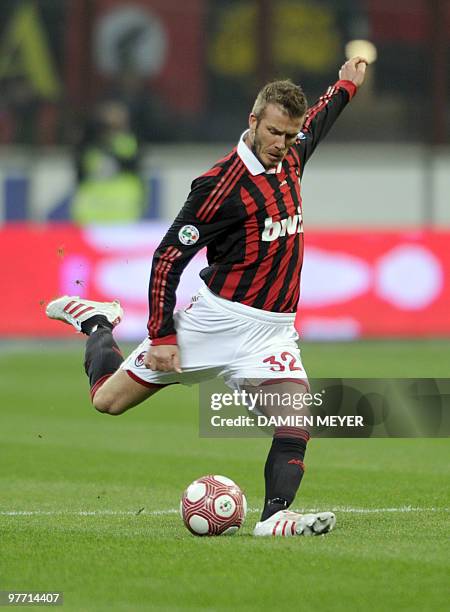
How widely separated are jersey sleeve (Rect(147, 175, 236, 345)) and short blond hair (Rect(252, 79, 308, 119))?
16.2 inches

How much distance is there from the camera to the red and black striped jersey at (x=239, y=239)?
7.31 m

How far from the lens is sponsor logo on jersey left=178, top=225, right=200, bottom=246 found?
7297 mm

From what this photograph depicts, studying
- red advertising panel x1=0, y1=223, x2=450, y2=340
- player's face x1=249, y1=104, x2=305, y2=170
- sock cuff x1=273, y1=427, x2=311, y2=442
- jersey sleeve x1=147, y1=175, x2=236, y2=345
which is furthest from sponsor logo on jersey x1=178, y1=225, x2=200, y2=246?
red advertising panel x1=0, y1=223, x2=450, y2=340

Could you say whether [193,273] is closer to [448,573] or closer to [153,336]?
[153,336]

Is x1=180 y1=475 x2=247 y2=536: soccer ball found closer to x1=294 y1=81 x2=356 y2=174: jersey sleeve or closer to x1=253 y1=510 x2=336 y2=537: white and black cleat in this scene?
x1=253 y1=510 x2=336 y2=537: white and black cleat

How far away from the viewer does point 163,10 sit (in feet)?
85.4

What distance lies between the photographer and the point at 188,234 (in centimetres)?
730

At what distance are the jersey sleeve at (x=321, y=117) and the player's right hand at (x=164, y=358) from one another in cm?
115

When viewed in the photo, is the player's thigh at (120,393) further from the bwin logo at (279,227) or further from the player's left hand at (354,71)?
the player's left hand at (354,71)

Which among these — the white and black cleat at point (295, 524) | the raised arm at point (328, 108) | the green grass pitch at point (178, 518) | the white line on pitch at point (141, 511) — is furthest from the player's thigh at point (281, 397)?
the raised arm at point (328, 108)

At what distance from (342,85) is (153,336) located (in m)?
1.94

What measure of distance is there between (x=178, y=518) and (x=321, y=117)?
2243 mm

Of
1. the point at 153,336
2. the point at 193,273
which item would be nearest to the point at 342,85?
the point at 153,336

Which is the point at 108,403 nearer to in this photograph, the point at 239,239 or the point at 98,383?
the point at 98,383
